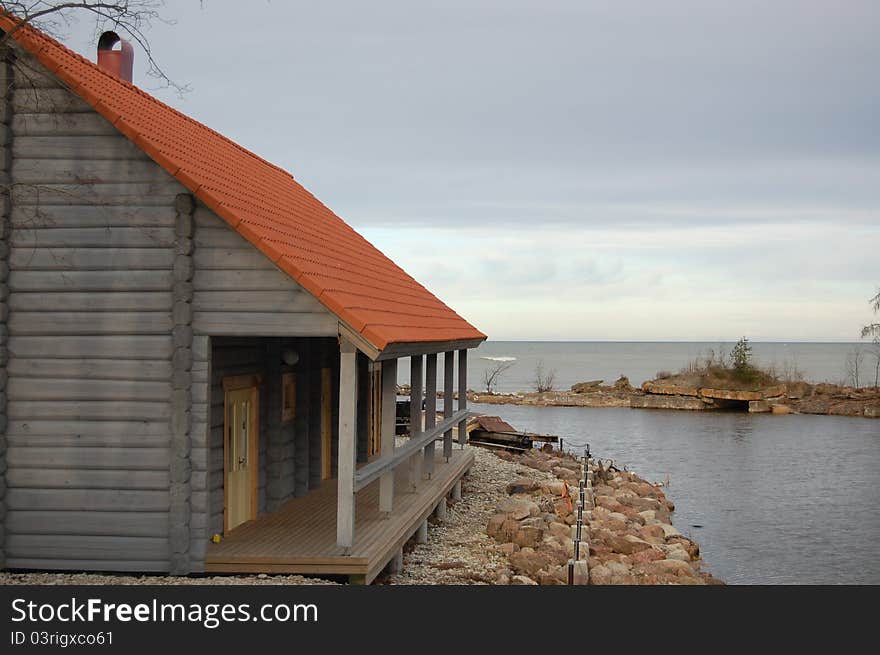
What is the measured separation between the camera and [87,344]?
10.9 metres

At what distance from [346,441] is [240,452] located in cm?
259

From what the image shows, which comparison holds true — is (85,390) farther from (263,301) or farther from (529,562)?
(529,562)

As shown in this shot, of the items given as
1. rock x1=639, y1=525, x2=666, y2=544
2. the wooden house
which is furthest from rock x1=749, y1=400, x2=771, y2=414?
the wooden house

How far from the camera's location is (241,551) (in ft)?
35.6

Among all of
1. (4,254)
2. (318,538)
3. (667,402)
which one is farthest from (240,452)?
(667,402)

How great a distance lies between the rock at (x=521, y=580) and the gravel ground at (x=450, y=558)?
0.28m

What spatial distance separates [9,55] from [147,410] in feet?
14.1

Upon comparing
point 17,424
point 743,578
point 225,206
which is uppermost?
point 225,206

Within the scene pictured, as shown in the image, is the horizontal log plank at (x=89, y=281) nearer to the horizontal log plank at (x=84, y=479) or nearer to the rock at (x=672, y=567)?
the horizontal log plank at (x=84, y=479)

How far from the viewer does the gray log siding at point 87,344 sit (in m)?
10.7
